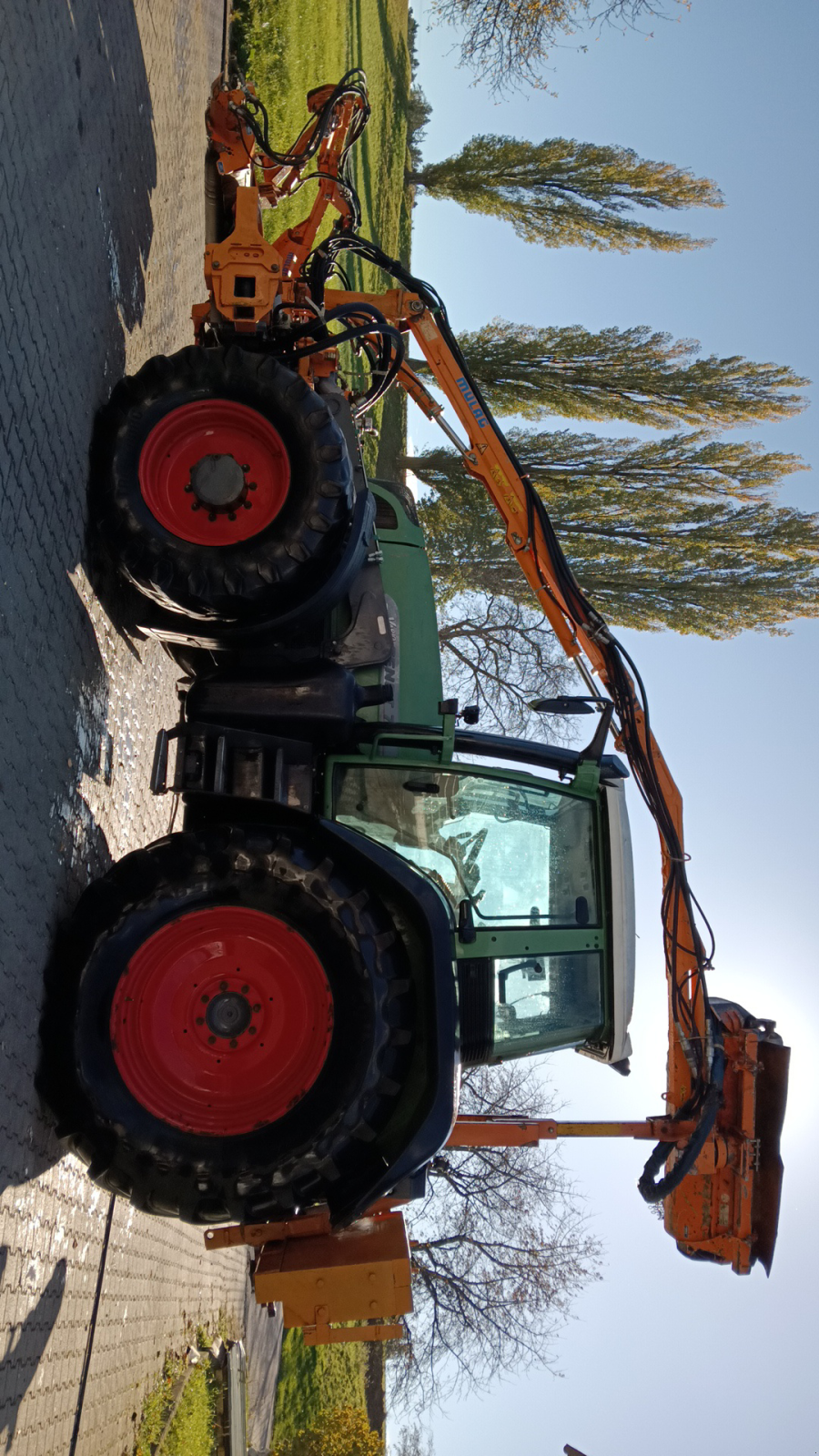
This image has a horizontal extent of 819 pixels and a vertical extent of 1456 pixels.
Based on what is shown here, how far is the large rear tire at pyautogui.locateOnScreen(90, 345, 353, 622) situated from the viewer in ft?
14.6

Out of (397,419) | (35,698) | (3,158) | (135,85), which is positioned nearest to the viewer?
(3,158)

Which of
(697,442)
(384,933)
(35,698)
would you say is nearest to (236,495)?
(35,698)

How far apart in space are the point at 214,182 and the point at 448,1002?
699 centimetres

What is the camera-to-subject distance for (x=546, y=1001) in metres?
4.54

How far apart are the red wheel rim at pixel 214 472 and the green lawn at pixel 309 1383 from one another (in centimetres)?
862

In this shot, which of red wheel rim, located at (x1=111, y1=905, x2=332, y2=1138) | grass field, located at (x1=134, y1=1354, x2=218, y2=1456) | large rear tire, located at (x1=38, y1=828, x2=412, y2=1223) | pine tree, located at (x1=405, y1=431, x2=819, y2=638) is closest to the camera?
large rear tire, located at (x1=38, y1=828, x2=412, y2=1223)

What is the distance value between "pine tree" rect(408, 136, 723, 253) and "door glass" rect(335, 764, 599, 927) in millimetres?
12844

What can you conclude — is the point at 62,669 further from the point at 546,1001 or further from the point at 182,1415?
the point at 182,1415

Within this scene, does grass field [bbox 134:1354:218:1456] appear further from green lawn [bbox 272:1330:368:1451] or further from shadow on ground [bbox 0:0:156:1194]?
green lawn [bbox 272:1330:368:1451]

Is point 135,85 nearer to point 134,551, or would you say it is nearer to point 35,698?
point 134,551

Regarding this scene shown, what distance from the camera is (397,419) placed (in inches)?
708

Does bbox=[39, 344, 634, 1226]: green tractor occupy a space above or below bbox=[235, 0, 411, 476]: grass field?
below

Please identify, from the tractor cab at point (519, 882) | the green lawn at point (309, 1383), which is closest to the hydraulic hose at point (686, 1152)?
the tractor cab at point (519, 882)

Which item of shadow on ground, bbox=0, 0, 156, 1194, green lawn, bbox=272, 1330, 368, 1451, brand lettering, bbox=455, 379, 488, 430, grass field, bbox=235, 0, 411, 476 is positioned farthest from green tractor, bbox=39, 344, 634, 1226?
green lawn, bbox=272, 1330, 368, 1451
